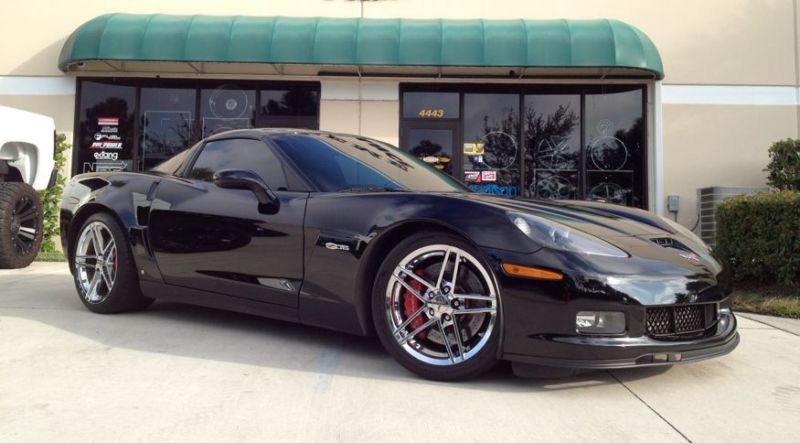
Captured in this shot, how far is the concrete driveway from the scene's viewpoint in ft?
7.06

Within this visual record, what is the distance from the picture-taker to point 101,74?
1027cm

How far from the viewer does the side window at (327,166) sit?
10.6ft

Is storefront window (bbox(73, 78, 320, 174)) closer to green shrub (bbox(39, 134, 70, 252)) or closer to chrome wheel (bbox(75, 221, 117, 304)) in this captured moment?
green shrub (bbox(39, 134, 70, 252))

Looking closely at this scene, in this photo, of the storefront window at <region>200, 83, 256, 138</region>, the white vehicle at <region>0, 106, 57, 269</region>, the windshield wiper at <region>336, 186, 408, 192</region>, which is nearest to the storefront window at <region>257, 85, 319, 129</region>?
the storefront window at <region>200, 83, 256, 138</region>

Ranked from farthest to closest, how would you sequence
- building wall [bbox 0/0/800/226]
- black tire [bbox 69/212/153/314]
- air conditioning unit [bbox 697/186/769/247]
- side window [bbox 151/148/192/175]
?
building wall [bbox 0/0/800/226] → air conditioning unit [bbox 697/186/769/247] → side window [bbox 151/148/192/175] → black tire [bbox 69/212/153/314]

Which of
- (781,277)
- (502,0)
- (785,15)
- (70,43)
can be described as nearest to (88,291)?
(781,277)

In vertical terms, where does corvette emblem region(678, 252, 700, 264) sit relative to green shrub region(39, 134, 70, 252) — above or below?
below

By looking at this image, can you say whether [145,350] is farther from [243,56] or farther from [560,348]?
[243,56]

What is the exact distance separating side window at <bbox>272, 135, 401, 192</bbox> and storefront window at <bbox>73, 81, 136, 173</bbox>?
802cm

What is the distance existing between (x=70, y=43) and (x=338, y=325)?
8893 millimetres

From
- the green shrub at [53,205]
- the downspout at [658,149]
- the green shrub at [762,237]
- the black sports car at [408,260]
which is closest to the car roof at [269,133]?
the black sports car at [408,260]

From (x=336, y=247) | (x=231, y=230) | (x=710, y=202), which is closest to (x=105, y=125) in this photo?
(x=231, y=230)

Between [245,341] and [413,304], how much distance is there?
1.18 metres

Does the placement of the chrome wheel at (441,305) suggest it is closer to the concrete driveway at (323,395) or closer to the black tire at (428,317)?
the black tire at (428,317)
